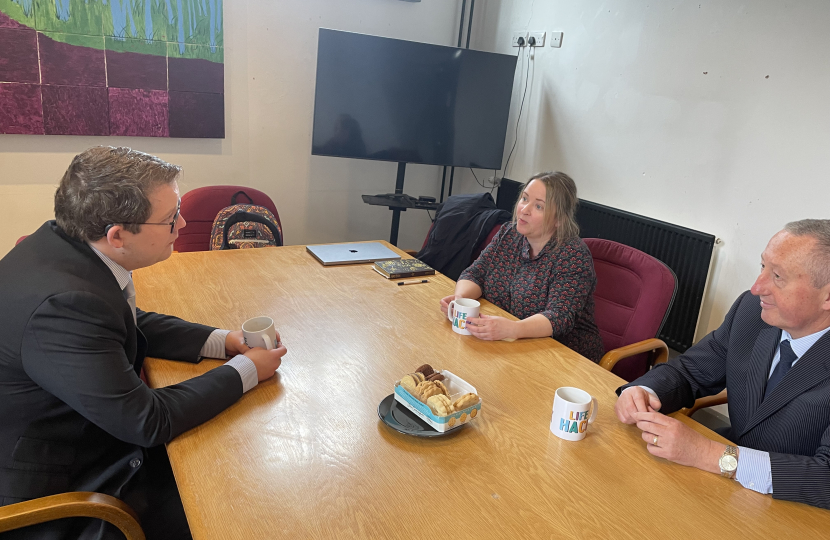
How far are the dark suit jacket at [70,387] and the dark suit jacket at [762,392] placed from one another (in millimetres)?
1191

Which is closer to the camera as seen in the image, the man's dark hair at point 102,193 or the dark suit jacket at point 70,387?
the dark suit jacket at point 70,387

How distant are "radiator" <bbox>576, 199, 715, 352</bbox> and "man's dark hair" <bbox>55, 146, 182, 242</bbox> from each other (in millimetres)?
2333

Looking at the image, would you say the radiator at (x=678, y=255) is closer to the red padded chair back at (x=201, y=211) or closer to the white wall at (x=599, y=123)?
the white wall at (x=599, y=123)

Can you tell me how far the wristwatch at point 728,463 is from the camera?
1198 millimetres

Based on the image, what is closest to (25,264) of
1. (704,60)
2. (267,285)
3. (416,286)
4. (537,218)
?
(267,285)

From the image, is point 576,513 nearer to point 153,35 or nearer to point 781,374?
point 781,374

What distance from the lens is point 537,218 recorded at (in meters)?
2.15

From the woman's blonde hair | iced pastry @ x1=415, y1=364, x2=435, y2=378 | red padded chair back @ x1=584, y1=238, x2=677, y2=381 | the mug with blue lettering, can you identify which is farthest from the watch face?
the woman's blonde hair

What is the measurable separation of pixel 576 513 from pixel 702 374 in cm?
77

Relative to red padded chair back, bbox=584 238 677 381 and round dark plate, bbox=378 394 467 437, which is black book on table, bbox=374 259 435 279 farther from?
round dark plate, bbox=378 394 467 437

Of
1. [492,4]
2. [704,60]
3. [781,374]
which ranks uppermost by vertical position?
[492,4]

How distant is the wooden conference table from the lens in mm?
1033

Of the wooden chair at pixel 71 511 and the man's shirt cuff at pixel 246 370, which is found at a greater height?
the man's shirt cuff at pixel 246 370

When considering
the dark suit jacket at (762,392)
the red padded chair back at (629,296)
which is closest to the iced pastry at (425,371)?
the dark suit jacket at (762,392)
